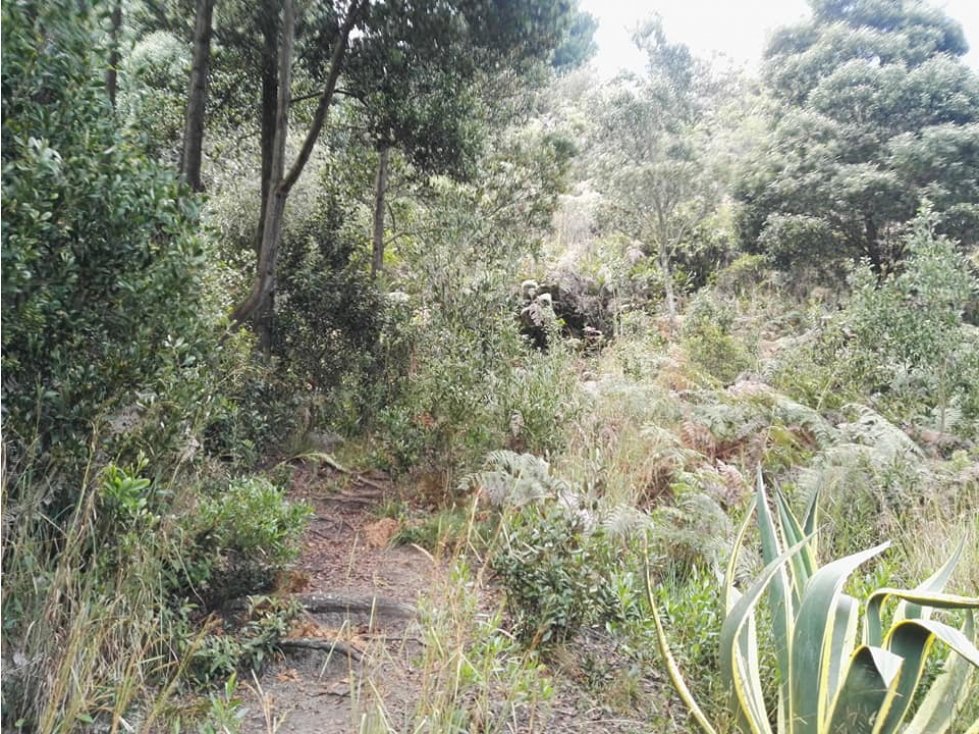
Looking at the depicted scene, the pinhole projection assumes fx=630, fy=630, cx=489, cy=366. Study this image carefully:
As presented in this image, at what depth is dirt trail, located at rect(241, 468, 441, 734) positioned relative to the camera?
1.93 m

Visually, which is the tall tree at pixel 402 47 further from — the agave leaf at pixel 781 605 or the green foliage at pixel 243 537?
the agave leaf at pixel 781 605

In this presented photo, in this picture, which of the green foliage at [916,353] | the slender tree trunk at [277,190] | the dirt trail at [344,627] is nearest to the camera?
the dirt trail at [344,627]

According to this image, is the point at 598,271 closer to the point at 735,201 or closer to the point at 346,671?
the point at 735,201

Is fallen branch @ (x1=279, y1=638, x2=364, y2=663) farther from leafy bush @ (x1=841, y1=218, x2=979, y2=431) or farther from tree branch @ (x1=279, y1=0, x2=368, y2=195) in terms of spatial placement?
leafy bush @ (x1=841, y1=218, x2=979, y2=431)

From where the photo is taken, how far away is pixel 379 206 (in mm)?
6422

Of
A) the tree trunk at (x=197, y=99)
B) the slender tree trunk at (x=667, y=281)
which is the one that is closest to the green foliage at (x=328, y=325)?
the tree trunk at (x=197, y=99)

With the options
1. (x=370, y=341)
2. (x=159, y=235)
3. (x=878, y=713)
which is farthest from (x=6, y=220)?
(x=370, y=341)

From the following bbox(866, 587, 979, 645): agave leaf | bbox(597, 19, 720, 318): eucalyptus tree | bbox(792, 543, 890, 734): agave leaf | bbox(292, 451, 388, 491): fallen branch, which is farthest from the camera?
bbox(597, 19, 720, 318): eucalyptus tree

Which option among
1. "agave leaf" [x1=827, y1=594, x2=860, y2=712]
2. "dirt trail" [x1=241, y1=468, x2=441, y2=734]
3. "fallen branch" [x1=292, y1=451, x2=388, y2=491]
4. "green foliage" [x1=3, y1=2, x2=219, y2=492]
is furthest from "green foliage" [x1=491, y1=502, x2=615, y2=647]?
"fallen branch" [x1=292, y1=451, x2=388, y2=491]

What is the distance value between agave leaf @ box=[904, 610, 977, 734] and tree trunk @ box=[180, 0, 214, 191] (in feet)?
13.5

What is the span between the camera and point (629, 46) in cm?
1109

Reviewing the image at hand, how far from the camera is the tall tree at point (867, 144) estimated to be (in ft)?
28.9

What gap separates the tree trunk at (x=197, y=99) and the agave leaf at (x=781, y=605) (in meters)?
3.58

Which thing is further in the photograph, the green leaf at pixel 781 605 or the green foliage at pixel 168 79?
the green foliage at pixel 168 79
